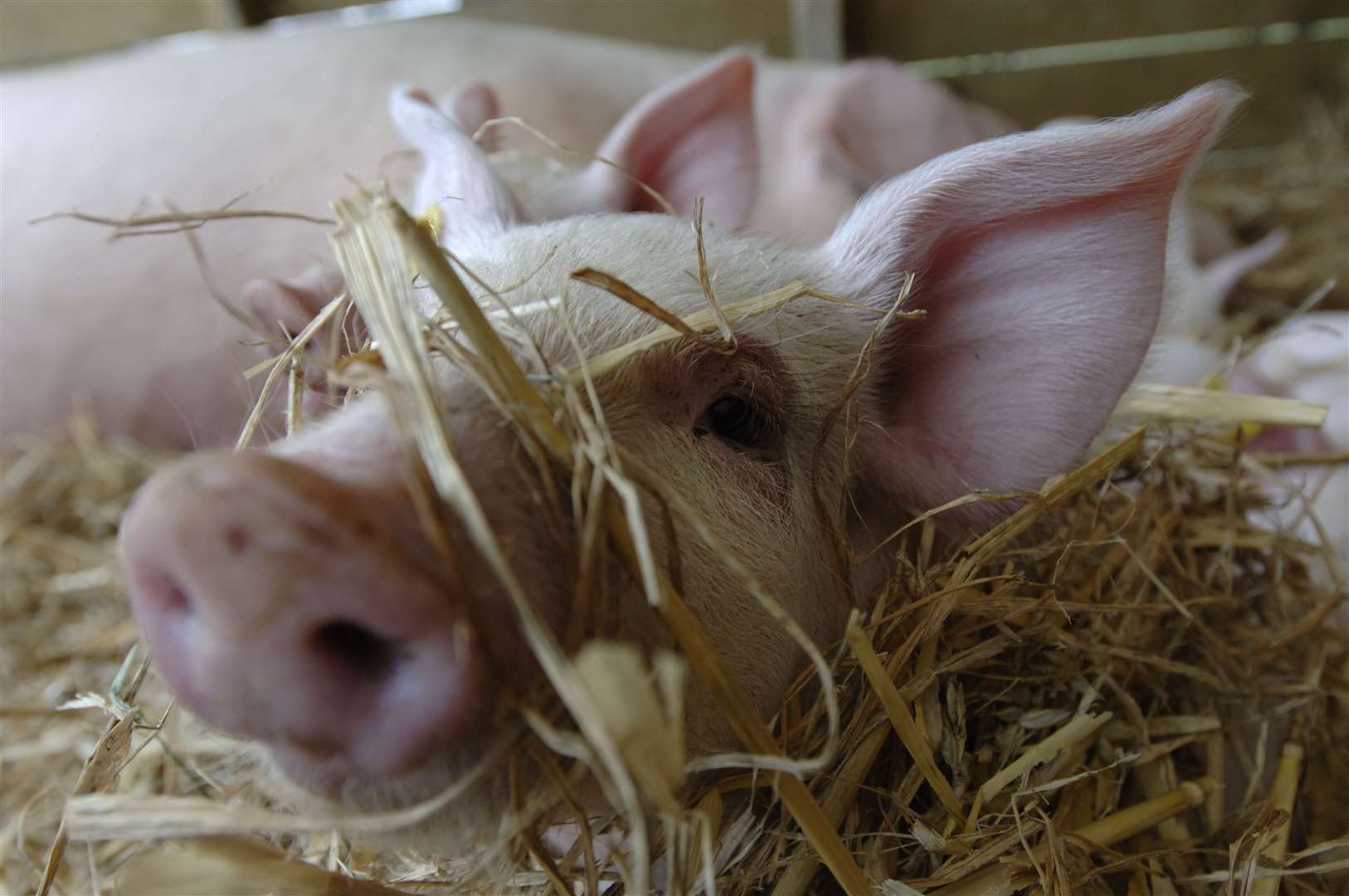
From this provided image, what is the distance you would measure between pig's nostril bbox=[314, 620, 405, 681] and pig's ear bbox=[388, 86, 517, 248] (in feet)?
2.80

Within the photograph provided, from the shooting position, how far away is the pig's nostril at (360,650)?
0.77 metres

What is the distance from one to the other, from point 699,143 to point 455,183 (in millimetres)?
1003

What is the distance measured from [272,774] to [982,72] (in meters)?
4.97

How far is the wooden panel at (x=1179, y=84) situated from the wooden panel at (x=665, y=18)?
0.95 meters

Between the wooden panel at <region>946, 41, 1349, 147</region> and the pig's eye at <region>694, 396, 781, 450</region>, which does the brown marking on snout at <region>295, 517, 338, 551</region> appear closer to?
the pig's eye at <region>694, 396, 781, 450</region>

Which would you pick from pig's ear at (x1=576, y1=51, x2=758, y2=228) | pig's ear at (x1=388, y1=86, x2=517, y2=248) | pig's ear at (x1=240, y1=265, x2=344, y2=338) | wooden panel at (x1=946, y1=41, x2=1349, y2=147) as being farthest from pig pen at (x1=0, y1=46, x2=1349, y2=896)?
wooden panel at (x1=946, y1=41, x2=1349, y2=147)

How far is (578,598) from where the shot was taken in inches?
33.2

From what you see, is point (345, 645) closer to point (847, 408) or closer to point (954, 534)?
point (847, 408)

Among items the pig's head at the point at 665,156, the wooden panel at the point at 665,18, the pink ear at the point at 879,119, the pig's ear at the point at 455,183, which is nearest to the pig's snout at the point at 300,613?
the pig's ear at the point at 455,183

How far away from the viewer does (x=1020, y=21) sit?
485 cm

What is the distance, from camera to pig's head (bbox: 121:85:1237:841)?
2.48ft

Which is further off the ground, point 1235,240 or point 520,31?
point 520,31

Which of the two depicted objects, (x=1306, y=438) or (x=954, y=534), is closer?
(x=954, y=534)

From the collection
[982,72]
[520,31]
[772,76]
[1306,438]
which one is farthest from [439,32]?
[1306,438]
